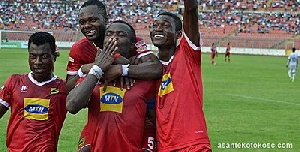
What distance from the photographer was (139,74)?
15.3ft

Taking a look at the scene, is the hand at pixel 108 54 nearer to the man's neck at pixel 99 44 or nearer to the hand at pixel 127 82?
the hand at pixel 127 82

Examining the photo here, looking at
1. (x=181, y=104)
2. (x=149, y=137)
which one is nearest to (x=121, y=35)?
(x=181, y=104)

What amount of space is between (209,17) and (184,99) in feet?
205

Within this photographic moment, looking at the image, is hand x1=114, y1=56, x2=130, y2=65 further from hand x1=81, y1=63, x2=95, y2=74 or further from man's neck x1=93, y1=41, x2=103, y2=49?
man's neck x1=93, y1=41, x2=103, y2=49

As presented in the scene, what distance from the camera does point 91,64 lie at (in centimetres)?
471

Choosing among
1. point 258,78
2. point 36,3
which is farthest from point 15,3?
point 258,78

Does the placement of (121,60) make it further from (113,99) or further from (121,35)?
(113,99)

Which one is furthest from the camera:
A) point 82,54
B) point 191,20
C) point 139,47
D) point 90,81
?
point 82,54

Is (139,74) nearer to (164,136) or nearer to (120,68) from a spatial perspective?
(120,68)

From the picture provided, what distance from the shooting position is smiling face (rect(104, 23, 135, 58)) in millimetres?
4648

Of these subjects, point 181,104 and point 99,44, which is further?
point 99,44

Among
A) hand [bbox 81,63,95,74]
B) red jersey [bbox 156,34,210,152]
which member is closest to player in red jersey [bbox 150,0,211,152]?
red jersey [bbox 156,34,210,152]

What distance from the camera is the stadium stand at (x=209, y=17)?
60.8 meters

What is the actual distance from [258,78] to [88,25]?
24.8 meters
